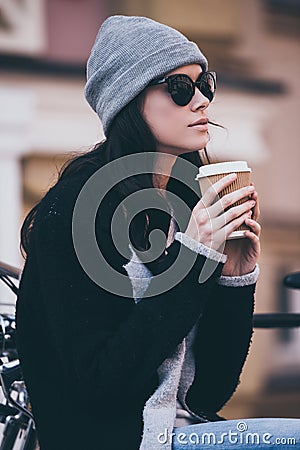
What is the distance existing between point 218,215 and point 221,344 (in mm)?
344

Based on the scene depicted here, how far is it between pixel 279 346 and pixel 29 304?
490 centimetres

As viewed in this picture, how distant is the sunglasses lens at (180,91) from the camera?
86.7 inches

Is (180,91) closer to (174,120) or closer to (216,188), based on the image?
(174,120)

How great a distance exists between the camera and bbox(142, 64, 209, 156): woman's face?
2.21 meters

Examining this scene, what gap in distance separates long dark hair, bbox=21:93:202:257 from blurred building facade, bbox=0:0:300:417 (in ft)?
10.5

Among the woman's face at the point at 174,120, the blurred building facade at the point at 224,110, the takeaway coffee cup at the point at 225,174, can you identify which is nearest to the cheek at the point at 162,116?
the woman's face at the point at 174,120

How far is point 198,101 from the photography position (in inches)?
87.5

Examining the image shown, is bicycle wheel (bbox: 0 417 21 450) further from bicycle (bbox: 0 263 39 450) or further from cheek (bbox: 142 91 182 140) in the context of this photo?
cheek (bbox: 142 91 182 140)

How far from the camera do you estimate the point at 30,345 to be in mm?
2102

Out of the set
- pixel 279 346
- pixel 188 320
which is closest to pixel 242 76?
pixel 279 346

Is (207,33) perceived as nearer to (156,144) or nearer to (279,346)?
(279,346)

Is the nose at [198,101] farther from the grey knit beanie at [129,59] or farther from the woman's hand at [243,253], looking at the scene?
the woman's hand at [243,253]

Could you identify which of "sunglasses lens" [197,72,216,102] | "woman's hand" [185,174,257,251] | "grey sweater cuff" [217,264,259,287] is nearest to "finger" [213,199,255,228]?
"woman's hand" [185,174,257,251]

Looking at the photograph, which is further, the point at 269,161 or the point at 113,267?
the point at 269,161
